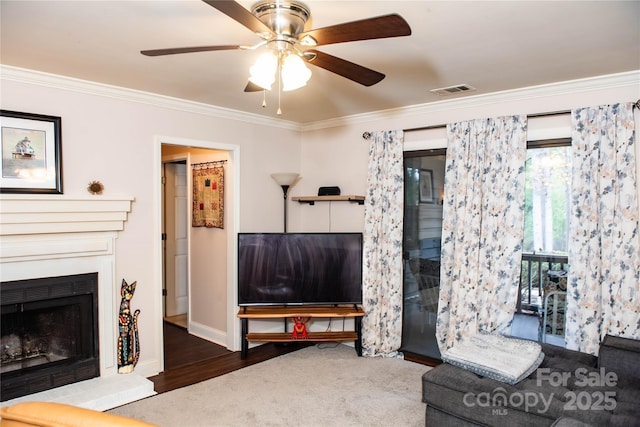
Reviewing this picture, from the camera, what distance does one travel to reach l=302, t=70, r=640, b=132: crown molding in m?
3.12

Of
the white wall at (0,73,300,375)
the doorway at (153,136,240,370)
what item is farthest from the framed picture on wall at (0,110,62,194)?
the doorway at (153,136,240,370)

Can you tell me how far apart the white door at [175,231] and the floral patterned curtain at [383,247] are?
2.79m

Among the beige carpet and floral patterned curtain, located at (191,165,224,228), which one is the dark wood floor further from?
floral patterned curtain, located at (191,165,224,228)

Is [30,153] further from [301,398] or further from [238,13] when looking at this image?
[301,398]

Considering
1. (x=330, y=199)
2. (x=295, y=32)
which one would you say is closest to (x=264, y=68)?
(x=295, y=32)

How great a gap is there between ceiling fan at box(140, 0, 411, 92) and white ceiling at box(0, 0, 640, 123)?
146mm

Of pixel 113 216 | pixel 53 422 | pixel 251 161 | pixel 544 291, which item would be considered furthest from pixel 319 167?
pixel 53 422

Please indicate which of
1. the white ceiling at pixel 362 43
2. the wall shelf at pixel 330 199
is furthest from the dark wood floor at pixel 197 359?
the white ceiling at pixel 362 43

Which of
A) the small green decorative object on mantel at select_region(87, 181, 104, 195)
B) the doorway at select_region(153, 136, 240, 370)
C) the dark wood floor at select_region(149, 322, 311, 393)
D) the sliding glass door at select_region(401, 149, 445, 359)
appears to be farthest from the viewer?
the sliding glass door at select_region(401, 149, 445, 359)

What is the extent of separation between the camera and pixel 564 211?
342 centimetres

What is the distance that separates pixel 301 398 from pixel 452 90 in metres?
2.79

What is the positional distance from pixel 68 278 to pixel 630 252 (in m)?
4.17

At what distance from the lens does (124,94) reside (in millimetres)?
3590

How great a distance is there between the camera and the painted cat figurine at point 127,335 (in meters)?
3.58
